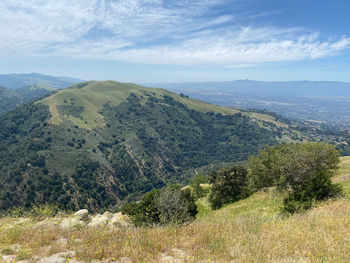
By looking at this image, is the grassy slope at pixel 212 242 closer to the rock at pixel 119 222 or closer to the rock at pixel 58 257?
the rock at pixel 58 257

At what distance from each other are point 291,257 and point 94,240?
6923 millimetres

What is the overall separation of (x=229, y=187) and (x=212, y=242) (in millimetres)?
26574

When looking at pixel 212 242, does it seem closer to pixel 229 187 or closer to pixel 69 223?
pixel 69 223

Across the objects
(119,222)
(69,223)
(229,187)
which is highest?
(69,223)

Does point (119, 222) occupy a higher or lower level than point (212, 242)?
lower

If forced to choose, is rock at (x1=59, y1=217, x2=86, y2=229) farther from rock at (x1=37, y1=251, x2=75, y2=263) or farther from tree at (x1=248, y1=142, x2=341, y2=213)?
Result: tree at (x1=248, y1=142, x2=341, y2=213)

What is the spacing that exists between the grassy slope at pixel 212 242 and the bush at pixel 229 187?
78.1 feet

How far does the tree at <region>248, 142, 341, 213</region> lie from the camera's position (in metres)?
14.5

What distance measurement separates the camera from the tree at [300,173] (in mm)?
14492

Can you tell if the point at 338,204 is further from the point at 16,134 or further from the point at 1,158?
the point at 16,134

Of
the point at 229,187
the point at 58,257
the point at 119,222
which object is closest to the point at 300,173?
the point at 229,187

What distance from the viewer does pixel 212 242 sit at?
7008 mm

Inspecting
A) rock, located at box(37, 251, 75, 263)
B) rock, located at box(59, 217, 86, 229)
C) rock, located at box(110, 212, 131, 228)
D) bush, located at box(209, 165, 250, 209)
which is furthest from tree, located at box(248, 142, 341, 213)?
rock, located at box(59, 217, 86, 229)

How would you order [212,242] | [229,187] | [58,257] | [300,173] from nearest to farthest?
[58,257]
[212,242]
[300,173]
[229,187]
